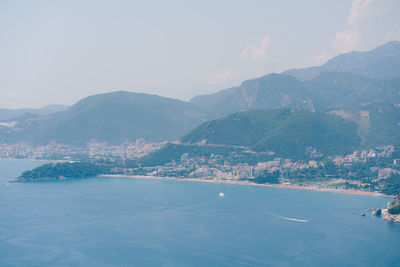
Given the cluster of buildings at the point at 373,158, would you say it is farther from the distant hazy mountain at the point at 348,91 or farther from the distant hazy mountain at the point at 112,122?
the distant hazy mountain at the point at 112,122

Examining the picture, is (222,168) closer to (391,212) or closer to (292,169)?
(292,169)

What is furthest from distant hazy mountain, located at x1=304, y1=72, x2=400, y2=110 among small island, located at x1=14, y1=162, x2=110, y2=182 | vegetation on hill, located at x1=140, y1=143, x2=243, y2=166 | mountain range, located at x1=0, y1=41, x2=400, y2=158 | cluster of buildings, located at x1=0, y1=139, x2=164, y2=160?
small island, located at x1=14, y1=162, x2=110, y2=182

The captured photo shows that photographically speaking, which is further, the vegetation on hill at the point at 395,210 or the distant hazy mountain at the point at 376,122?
the distant hazy mountain at the point at 376,122

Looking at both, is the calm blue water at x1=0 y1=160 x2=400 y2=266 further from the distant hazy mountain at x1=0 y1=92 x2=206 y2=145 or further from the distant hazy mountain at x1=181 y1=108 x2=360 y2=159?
the distant hazy mountain at x1=0 y1=92 x2=206 y2=145

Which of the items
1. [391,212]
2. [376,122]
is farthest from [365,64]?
[391,212]

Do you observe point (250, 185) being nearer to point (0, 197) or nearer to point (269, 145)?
point (269, 145)

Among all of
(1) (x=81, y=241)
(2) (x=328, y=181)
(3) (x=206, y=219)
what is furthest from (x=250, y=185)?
(1) (x=81, y=241)

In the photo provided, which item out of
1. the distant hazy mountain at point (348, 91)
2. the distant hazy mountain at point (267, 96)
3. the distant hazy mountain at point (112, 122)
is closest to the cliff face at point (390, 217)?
the distant hazy mountain at point (348, 91)

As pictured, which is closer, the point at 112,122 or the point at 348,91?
the point at 348,91
